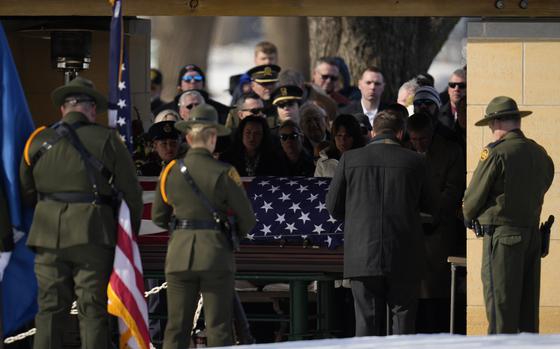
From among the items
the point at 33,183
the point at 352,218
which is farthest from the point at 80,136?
the point at 352,218

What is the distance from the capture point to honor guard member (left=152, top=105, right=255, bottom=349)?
11281 mm

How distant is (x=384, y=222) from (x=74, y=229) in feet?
7.33

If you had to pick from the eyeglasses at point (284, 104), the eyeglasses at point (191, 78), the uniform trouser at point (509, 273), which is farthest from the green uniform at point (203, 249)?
the eyeglasses at point (191, 78)

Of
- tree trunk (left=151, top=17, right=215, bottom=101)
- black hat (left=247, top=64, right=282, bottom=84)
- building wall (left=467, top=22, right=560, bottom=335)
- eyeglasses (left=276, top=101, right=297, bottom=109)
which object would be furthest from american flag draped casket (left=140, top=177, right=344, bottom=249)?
tree trunk (left=151, top=17, right=215, bottom=101)

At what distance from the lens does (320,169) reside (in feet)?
46.8

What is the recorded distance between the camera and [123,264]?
11.4 m

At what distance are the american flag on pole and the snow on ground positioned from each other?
4.43 m

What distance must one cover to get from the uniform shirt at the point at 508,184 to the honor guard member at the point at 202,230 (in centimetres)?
184

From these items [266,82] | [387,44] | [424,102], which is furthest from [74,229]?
[387,44]

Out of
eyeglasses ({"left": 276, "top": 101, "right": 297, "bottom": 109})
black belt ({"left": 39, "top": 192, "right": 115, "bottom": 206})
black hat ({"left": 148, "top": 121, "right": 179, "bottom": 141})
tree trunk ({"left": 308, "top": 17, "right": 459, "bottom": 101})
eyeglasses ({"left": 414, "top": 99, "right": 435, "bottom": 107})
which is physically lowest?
black belt ({"left": 39, "top": 192, "right": 115, "bottom": 206})

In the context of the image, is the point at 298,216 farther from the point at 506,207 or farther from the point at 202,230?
the point at 202,230

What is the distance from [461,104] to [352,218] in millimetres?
2895

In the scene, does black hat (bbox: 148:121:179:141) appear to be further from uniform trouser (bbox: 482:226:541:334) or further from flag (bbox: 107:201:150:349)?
uniform trouser (bbox: 482:226:541:334)

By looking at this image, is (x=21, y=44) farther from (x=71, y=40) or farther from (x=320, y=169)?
(x=320, y=169)
